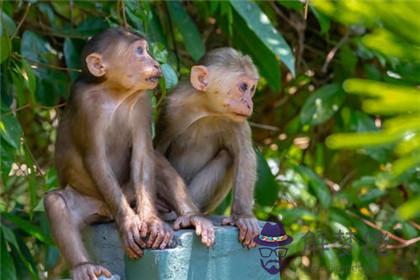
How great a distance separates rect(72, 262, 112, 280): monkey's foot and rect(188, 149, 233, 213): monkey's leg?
34.0 inches

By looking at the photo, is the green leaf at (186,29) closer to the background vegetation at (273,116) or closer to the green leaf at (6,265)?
the background vegetation at (273,116)

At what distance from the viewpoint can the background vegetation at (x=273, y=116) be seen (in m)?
4.80

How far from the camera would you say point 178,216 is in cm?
349

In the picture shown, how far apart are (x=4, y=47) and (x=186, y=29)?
4.68ft

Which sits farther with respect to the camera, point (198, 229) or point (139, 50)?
point (139, 50)

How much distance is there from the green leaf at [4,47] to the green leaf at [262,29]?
1.20 meters

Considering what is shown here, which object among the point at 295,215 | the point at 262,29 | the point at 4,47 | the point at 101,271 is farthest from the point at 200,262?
the point at 295,215

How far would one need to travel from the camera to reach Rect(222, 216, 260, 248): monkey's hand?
3033 mm

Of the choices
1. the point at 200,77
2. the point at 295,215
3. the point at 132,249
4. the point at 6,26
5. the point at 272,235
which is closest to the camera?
the point at 132,249

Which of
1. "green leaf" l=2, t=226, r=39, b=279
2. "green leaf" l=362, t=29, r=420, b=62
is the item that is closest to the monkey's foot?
"green leaf" l=2, t=226, r=39, b=279

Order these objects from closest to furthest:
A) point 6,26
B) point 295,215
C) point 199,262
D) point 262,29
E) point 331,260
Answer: point 199,262, point 6,26, point 262,29, point 331,260, point 295,215

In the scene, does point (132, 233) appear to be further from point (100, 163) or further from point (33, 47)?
point (33, 47)

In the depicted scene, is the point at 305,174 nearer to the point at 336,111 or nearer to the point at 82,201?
the point at 336,111

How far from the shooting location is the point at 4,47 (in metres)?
4.25
